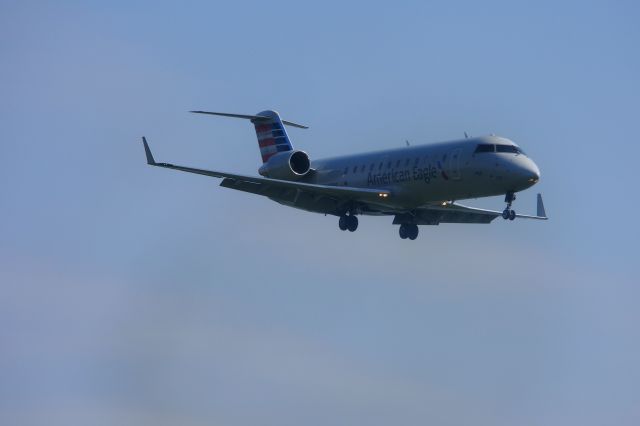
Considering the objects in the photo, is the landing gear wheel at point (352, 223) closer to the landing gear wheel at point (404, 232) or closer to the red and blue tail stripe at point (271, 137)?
the landing gear wheel at point (404, 232)

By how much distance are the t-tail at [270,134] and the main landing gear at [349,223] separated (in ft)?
21.7

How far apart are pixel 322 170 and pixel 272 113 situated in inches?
211

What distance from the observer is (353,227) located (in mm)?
51500

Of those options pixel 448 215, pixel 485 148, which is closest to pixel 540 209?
pixel 448 215

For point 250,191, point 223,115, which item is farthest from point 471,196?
point 223,115

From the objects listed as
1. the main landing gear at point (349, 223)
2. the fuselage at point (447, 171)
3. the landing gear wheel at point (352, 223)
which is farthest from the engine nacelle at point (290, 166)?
the landing gear wheel at point (352, 223)

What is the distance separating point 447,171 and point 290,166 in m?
7.77

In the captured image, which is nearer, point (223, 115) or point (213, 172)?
point (213, 172)

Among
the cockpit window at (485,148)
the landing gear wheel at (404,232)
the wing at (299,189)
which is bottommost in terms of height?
the landing gear wheel at (404,232)

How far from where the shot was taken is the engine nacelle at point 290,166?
5369 centimetres

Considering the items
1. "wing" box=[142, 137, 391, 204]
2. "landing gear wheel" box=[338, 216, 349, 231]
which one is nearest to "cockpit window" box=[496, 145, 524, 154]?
"wing" box=[142, 137, 391, 204]

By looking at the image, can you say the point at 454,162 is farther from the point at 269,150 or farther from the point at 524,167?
the point at 269,150

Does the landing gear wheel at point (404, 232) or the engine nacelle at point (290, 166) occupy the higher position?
the engine nacelle at point (290, 166)

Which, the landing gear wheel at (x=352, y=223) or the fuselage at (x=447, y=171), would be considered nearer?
the fuselage at (x=447, y=171)
